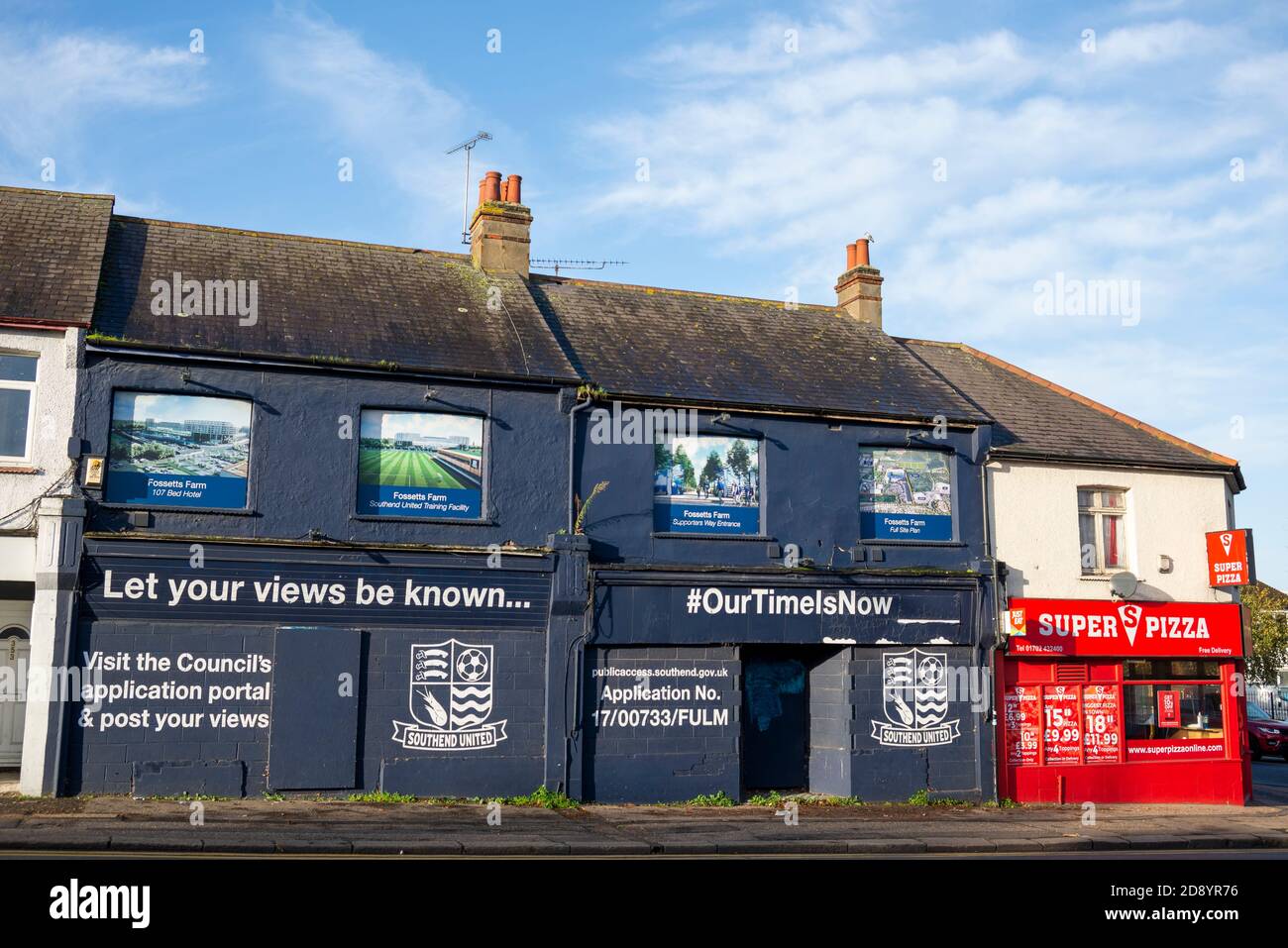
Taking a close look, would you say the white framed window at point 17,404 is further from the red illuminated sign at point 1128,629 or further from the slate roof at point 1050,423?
the red illuminated sign at point 1128,629

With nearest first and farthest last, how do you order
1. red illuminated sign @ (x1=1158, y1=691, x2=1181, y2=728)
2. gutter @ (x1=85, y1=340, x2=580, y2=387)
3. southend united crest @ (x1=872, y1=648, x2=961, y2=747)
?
gutter @ (x1=85, y1=340, x2=580, y2=387) < southend united crest @ (x1=872, y1=648, x2=961, y2=747) < red illuminated sign @ (x1=1158, y1=691, x2=1181, y2=728)

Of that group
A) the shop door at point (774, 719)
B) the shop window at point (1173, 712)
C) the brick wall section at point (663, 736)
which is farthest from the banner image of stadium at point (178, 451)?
the shop window at point (1173, 712)

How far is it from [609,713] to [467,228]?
11650mm

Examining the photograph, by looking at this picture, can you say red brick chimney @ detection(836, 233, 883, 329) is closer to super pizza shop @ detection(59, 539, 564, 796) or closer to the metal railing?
super pizza shop @ detection(59, 539, 564, 796)

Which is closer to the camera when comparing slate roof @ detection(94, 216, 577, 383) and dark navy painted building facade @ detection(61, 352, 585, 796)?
dark navy painted building facade @ detection(61, 352, 585, 796)

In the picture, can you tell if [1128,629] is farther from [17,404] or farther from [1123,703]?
[17,404]

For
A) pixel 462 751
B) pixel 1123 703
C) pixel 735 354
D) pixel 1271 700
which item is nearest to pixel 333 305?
pixel 735 354

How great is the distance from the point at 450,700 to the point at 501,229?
29.6ft

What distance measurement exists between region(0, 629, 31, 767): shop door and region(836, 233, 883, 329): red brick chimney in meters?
16.5

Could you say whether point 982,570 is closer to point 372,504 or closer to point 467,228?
point 372,504

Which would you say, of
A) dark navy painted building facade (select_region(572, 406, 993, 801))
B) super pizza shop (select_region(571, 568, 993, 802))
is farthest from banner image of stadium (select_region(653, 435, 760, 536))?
super pizza shop (select_region(571, 568, 993, 802))

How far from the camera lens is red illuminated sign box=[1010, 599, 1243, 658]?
20.6 m

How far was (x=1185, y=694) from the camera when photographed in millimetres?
21594

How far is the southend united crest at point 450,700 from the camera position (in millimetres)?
17562
